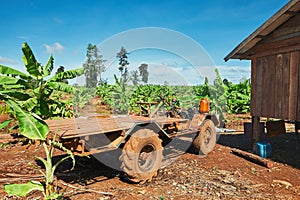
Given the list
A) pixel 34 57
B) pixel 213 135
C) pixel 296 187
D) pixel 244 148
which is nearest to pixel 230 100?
pixel 244 148

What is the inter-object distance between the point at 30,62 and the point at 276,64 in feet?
22.3

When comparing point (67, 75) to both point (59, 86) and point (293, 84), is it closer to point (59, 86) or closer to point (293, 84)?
point (59, 86)

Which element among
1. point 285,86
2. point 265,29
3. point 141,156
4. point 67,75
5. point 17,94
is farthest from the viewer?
point 265,29

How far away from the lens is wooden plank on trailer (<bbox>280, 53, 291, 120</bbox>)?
734 cm

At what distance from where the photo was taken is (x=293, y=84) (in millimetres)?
7199

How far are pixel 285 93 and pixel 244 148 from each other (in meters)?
2.76

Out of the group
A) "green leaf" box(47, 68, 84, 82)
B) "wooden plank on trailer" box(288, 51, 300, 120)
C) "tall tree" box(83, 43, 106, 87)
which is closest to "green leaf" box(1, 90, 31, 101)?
"green leaf" box(47, 68, 84, 82)

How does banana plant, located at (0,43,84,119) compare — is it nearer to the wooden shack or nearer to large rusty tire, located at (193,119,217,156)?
large rusty tire, located at (193,119,217,156)

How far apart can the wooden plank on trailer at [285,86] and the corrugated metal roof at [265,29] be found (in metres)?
0.95

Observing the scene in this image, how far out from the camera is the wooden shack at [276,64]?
7.11m

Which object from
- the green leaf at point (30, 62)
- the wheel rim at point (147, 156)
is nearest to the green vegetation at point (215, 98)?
the wheel rim at point (147, 156)

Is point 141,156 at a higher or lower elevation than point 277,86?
lower

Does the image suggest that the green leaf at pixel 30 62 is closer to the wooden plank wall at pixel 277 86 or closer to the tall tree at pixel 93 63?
the wooden plank wall at pixel 277 86

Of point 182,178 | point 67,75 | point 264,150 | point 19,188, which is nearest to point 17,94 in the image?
point 67,75
